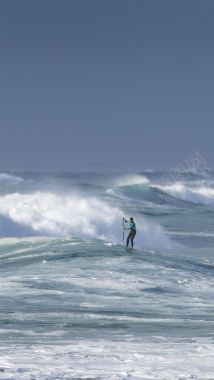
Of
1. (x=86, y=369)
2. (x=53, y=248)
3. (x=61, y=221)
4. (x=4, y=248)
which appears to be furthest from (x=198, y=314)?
(x=61, y=221)

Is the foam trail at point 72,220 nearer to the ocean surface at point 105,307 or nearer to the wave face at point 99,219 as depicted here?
the wave face at point 99,219

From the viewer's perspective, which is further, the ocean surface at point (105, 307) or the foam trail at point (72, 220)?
the foam trail at point (72, 220)

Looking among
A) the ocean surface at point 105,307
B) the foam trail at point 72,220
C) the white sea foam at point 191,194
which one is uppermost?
the white sea foam at point 191,194

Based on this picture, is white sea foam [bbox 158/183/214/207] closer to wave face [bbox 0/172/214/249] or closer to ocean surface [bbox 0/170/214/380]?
wave face [bbox 0/172/214/249]

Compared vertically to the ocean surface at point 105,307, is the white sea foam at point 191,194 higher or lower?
higher

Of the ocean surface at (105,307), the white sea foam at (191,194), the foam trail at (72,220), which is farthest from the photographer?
the white sea foam at (191,194)

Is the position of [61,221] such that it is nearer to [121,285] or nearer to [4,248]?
[4,248]

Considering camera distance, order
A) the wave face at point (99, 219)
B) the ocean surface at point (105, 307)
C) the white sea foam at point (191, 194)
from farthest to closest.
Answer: the white sea foam at point (191, 194)
the wave face at point (99, 219)
the ocean surface at point (105, 307)

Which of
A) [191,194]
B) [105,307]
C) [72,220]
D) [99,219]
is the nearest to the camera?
[105,307]

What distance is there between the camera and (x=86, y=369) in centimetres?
931

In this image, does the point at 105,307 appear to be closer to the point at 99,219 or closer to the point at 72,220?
the point at 72,220

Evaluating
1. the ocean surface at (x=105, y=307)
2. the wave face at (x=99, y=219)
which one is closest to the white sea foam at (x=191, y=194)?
the wave face at (x=99, y=219)

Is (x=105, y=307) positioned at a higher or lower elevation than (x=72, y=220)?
lower

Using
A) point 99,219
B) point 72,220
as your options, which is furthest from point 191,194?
point 72,220
